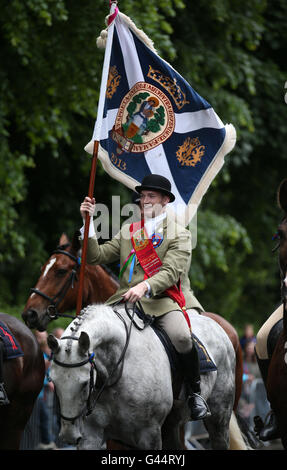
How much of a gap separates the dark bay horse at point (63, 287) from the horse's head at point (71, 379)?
2.62 m

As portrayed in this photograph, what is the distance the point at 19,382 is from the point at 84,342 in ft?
7.40

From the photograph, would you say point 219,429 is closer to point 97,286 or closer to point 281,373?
point 281,373

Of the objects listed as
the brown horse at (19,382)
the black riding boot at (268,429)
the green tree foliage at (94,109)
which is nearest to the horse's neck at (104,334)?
the brown horse at (19,382)

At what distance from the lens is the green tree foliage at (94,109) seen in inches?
511

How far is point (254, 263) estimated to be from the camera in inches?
883

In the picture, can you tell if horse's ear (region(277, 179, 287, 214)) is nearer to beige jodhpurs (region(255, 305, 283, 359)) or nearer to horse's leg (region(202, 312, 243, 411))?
beige jodhpurs (region(255, 305, 283, 359))

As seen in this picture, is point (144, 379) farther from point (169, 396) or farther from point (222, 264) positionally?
point (222, 264)

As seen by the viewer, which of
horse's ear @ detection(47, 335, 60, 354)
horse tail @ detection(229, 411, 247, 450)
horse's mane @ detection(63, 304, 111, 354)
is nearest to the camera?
horse's ear @ detection(47, 335, 60, 354)

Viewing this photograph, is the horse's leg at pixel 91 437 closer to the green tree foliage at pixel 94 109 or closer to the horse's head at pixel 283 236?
the horse's head at pixel 283 236

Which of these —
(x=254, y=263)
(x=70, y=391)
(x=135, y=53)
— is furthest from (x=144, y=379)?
(x=254, y=263)

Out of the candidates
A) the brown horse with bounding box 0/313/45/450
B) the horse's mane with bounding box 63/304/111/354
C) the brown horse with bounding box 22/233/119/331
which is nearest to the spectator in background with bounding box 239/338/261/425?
the brown horse with bounding box 22/233/119/331

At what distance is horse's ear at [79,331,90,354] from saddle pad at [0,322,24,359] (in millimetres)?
1912

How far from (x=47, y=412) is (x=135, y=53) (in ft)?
18.4

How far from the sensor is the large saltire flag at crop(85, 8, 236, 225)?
26.6ft
